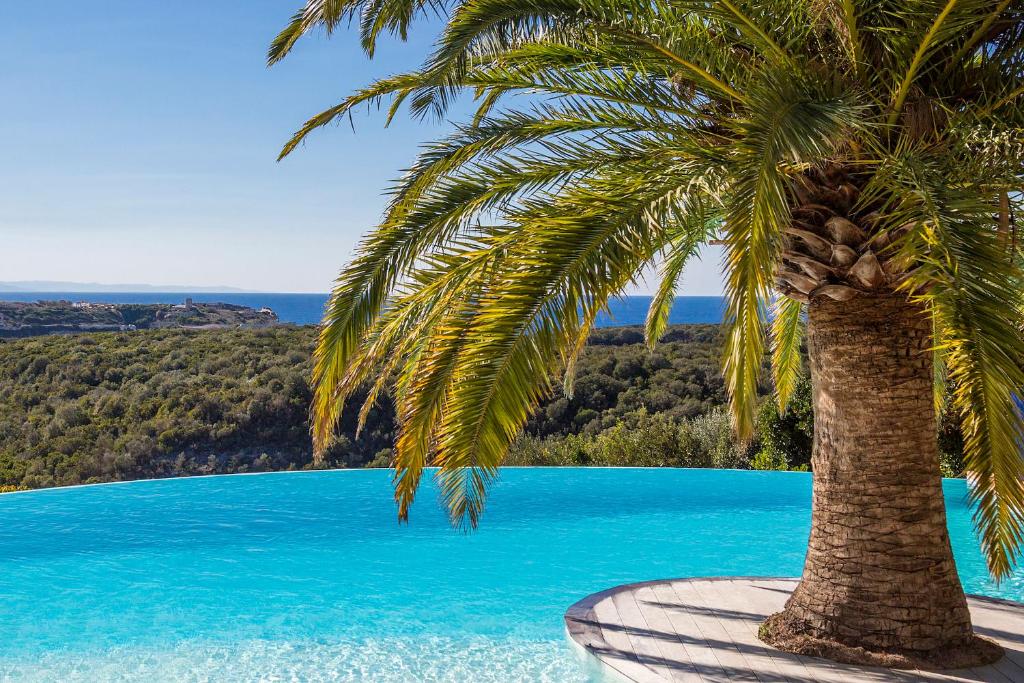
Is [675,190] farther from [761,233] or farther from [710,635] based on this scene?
[710,635]

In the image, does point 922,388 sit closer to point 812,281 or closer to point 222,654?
point 812,281

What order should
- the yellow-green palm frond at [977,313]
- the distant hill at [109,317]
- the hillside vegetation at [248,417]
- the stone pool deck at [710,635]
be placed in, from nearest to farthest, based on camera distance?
the yellow-green palm frond at [977,313]
the stone pool deck at [710,635]
the hillside vegetation at [248,417]
the distant hill at [109,317]

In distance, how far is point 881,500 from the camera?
573cm

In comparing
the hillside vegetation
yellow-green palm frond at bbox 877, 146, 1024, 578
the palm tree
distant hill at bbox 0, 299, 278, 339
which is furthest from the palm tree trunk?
distant hill at bbox 0, 299, 278, 339

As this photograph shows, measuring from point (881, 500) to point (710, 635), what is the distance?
1450 millimetres

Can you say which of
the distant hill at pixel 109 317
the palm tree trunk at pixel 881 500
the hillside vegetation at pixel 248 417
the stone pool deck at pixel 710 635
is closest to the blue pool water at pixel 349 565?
the stone pool deck at pixel 710 635

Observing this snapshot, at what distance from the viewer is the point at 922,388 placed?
5691 mm

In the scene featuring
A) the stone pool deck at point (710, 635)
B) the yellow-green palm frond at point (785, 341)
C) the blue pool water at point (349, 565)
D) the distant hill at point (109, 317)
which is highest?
the yellow-green palm frond at point (785, 341)

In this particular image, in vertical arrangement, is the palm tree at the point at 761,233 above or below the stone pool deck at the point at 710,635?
above

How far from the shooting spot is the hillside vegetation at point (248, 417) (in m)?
16.6

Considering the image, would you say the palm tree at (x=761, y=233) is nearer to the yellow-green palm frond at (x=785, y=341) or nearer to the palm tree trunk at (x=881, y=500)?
the palm tree trunk at (x=881, y=500)

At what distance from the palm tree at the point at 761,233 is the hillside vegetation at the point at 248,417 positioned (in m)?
9.71

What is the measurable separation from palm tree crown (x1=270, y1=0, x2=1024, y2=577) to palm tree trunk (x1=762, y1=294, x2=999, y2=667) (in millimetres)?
282

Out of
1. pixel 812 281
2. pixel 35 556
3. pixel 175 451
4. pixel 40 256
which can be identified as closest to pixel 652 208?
pixel 812 281
